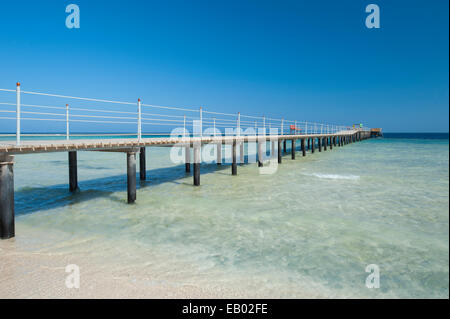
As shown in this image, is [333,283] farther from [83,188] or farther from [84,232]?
[83,188]

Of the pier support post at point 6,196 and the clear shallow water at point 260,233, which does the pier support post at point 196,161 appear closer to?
the clear shallow water at point 260,233

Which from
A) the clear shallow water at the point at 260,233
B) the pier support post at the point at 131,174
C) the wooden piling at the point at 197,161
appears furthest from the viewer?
the wooden piling at the point at 197,161

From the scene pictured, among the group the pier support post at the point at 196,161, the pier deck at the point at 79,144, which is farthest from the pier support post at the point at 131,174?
the pier support post at the point at 196,161

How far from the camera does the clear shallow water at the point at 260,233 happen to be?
4.02m

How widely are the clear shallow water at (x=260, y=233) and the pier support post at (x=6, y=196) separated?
30 cm

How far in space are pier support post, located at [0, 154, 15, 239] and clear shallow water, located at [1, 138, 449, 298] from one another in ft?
0.99

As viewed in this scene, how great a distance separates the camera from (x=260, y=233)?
5.78 metres

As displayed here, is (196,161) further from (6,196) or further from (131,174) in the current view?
(6,196)

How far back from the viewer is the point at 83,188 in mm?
10164

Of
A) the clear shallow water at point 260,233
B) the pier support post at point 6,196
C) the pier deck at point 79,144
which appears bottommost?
the clear shallow water at point 260,233

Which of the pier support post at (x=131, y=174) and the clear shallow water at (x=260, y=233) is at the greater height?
the pier support post at (x=131, y=174)

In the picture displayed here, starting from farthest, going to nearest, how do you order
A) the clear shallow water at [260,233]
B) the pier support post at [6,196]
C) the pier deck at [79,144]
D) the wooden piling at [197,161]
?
the wooden piling at [197,161] < the pier deck at [79,144] < the pier support post at [6,196] < the clear shallow water at [260,233]
